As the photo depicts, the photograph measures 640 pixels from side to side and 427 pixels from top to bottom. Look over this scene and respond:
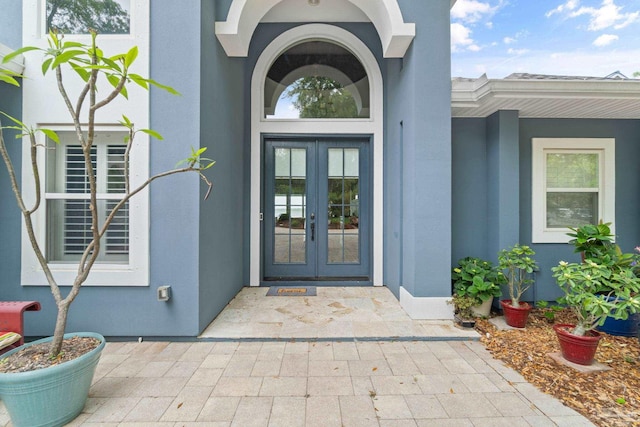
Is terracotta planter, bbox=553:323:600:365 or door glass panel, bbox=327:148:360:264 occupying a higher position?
door glass panel, bbox=327:148:360:264

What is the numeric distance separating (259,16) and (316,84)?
128 centimetres

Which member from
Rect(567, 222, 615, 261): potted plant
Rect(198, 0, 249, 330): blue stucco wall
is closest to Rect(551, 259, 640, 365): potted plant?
Rect(567, 222, 615, 261): potted plant

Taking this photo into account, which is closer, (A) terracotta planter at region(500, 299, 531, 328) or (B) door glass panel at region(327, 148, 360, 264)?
(A) terracotta planter at region(500, 299, 531, 328)

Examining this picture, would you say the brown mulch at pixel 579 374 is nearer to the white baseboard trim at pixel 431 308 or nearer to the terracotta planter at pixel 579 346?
the terracotta planter at pixel 579 346

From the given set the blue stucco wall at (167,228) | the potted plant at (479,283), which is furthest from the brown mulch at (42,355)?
the potted plant at (479,283)

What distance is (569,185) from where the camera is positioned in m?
3.92

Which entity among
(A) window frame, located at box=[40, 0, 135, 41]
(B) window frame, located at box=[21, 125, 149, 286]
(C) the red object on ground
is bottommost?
(C) the red object on ground

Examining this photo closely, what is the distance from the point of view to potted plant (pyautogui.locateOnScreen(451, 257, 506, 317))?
125 inches

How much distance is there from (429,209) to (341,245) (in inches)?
67.5

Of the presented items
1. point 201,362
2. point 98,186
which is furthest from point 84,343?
point 98,186

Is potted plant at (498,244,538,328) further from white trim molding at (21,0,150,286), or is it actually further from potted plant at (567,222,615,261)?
white trim molding at (21,0,150,286)

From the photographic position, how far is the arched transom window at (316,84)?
4.55m

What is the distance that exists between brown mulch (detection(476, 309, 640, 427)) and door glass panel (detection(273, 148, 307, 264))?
2660 millimetres

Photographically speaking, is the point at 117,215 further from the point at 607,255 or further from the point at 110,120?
the point at 607,255
